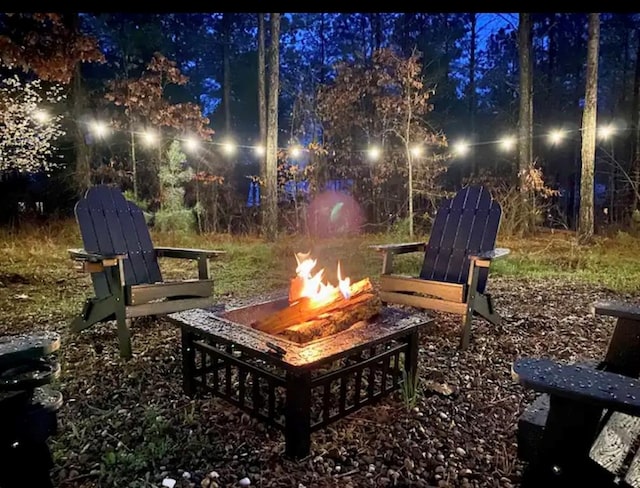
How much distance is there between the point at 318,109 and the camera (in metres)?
10.4

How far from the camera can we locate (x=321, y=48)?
15.0 meters

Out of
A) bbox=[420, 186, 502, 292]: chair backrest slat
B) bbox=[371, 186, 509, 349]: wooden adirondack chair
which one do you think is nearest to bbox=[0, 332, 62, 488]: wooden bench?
bbox=[371, 186, 509, 349]: wooden adirondack chair

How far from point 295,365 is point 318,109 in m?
9.57

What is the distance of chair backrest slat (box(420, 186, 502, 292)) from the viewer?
122 inches

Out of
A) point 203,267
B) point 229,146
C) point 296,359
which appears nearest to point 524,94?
point 229,146

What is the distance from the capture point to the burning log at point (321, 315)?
194cm

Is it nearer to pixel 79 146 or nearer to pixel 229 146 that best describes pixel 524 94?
pixel 229 146

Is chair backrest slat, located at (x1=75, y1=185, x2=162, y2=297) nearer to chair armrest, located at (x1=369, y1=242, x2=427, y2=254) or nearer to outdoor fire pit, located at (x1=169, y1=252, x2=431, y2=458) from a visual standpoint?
outdoor fire pit, located at (x1=169, y1=252, x2=431, y2=458)

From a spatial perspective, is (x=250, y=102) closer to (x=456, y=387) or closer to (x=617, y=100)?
(x=617, y=100)

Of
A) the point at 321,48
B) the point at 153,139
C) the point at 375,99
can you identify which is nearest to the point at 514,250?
the point at 375,99

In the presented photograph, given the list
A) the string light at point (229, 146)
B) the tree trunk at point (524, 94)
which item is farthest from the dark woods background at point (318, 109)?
the tree trunk at point (524, 94)

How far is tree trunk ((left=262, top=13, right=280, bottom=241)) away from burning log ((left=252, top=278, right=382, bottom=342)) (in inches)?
254

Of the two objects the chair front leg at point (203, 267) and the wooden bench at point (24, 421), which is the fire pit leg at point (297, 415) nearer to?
the wooden bench at point (24, 421)

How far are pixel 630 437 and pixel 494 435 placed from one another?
0.70 m
